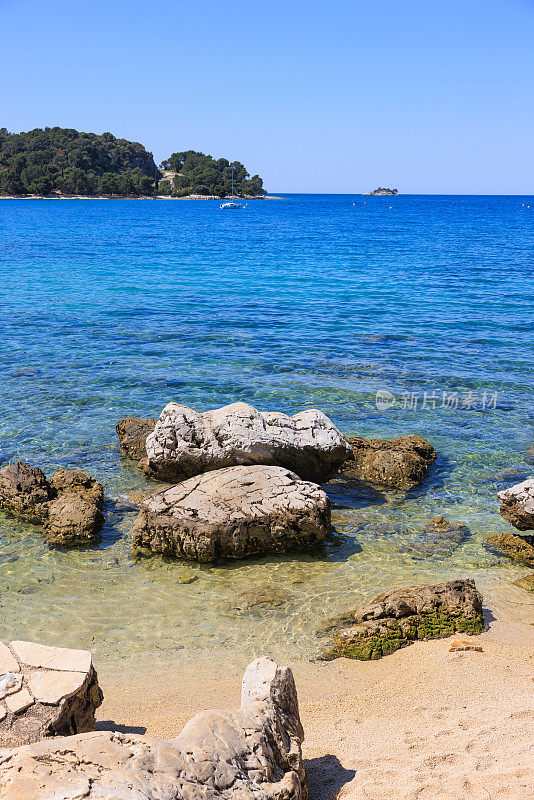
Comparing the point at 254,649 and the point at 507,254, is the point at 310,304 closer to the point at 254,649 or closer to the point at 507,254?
the point at 254,649

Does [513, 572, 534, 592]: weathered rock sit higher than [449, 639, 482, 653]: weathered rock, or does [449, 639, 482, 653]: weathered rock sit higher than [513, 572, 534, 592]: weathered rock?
[449, 639, 482, 653]: weathered rock

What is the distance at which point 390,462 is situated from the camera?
10398 millimetres

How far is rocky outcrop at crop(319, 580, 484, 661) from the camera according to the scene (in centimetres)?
648

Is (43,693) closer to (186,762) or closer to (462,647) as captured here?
(186,762)

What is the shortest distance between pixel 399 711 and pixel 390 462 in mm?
5261

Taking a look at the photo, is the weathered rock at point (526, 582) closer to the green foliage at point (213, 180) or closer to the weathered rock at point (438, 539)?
the weathered rock at point (438, 539)

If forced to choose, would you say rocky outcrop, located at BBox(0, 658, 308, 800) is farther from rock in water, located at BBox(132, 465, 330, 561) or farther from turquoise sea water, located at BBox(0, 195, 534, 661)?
rock in water, located at BBox(132, 465, 330, 561)

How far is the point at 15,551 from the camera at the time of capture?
8438mm

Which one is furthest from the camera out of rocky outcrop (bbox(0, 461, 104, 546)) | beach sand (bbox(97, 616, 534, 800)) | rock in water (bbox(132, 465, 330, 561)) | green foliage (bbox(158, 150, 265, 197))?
green foliage (bbox(158, 150, 265, 197))

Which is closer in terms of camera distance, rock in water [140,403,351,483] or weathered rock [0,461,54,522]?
weathered rock [0,461,54,522]

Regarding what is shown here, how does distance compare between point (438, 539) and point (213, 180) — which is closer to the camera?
point (438, 539)

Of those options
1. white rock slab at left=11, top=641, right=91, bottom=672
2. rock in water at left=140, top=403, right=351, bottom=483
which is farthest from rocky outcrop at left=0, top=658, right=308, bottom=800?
rock in water at left=140, top=403, right=351, bottom=483

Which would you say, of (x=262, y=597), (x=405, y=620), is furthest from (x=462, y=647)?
(x=262, y=597)

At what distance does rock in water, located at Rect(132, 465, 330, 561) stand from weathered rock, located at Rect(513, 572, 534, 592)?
7.66 ft
